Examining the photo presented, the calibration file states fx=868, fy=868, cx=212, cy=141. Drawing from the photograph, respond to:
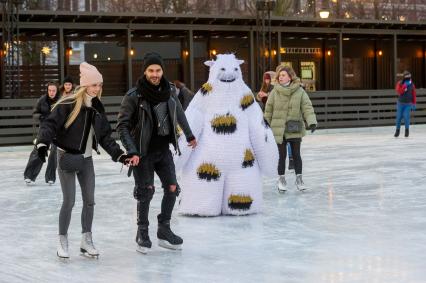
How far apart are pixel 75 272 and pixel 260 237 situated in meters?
1.89

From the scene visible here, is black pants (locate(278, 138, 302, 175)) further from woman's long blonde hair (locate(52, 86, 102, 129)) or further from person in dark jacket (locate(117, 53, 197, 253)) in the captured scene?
woman's long blonde hair (locate(52, 86, 102, 129))

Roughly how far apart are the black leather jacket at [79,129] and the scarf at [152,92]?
0.35m

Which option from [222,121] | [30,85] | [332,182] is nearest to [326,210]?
[222,121]

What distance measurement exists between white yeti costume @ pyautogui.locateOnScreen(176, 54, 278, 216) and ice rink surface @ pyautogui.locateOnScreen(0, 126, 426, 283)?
0.21 m

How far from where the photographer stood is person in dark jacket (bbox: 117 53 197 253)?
6.45 m

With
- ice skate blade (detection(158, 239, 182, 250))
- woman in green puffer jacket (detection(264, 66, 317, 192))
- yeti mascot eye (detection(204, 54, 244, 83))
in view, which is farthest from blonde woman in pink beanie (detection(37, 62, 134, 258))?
woman in green puffer jacket (detection(264, 66, 317, 192))

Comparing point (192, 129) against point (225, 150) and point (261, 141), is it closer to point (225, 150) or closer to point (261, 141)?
point (225, 150)

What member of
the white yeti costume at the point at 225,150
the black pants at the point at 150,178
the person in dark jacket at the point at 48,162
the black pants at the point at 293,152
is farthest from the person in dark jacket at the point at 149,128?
the person in dark jacket at the point at 48,162

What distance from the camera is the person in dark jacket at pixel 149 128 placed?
6453 mm

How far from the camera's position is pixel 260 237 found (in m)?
7.24

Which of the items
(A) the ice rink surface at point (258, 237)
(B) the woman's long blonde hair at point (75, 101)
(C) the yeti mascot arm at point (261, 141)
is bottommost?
(A) the ice rink surface at point (258, 237)

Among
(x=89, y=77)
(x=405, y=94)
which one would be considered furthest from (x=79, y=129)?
(x=405, y=94)

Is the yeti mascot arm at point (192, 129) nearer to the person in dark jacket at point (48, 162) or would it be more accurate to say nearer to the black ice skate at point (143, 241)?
the black ice skate at point (143, 241)

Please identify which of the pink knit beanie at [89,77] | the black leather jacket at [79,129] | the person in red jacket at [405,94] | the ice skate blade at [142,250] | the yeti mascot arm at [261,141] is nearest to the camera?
the black leather jacket at [79,129]
